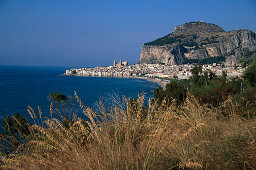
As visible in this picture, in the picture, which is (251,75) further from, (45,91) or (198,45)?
(198,45)

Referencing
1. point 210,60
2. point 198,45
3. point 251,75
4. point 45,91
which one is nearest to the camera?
point 251,75

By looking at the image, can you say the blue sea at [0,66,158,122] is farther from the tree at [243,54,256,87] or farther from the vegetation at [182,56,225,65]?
the vegetation at [182,56,225,65]

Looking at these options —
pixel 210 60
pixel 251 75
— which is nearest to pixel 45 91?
pixel 251 75

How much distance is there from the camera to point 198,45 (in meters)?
92.6

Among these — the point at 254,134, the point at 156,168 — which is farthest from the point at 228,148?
the point at 156,168

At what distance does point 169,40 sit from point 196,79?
3500 inches

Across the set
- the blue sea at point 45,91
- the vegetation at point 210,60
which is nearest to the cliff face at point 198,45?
the vegetation at point 210,60

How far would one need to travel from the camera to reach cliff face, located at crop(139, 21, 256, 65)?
81.0 meters

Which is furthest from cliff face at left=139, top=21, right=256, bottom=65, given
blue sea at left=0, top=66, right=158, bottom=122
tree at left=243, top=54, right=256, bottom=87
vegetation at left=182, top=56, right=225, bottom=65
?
tree at left=243, top=54, right=256, bottom=87

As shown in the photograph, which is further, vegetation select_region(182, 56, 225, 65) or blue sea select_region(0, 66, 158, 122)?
vegetation select_region(182, 56, 225, 65)

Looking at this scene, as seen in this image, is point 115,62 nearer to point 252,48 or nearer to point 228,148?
point 252,48

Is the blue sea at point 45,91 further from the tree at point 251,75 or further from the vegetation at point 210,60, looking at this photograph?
the vegetation at point 210,60

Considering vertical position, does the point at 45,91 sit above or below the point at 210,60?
below

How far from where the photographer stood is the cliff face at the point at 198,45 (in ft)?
266
